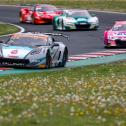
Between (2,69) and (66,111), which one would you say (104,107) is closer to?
(66,111)

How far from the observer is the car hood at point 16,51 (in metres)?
20.9

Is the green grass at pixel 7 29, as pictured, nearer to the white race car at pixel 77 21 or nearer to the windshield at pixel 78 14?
the white race car at pixel 77 21

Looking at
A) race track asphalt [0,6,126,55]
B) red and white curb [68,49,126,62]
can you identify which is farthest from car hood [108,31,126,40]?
red and white curb [68,49,126,62]

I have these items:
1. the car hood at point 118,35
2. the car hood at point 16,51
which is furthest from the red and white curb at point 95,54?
the car hood at point 16,51

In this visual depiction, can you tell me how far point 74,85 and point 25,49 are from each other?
7868 millimetres

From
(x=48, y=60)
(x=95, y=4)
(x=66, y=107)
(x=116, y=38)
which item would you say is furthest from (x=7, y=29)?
(x=66, y=107)

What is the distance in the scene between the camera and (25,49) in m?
21.1

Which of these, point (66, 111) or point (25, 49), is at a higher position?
point (66, 111)

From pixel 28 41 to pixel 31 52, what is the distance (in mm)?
1051

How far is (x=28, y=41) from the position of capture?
22094 mm

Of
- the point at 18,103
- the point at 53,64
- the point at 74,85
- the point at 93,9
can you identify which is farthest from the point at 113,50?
the point at 93,9

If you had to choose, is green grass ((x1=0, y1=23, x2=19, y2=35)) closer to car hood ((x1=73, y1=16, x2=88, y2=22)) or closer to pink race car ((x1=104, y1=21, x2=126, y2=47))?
car hood ((x1=73, y1=16, x2=88, y2=22))

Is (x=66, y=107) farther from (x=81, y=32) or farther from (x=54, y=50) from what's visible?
(x=81, y=32)

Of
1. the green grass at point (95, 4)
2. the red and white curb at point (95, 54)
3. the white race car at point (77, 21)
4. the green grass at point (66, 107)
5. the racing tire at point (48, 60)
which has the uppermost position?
the green grass at point (66, 107)
